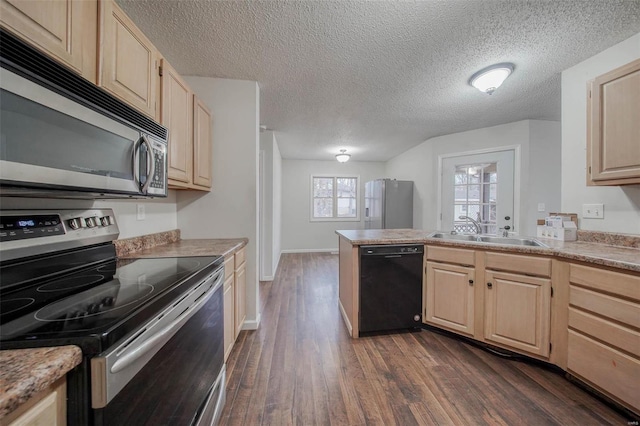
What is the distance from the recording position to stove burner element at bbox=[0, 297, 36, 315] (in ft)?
2.25

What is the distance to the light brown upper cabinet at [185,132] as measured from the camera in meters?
1.58

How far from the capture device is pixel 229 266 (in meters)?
1.77

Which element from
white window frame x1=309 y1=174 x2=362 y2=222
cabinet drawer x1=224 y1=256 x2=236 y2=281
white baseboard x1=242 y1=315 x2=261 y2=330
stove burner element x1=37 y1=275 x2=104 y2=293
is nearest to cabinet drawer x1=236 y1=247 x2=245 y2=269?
cabinet drawer x1=224 y1=256 x2=236 y2=281

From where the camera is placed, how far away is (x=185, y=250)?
171cm

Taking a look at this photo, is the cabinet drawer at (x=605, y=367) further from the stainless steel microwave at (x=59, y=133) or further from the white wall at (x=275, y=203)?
the white wall at (x=275, y=203)

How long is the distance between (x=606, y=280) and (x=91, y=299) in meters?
2.51

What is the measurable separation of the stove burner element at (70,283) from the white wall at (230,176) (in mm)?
1269

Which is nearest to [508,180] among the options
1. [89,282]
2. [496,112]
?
[496,112]

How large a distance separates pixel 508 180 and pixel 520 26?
2.48 meters

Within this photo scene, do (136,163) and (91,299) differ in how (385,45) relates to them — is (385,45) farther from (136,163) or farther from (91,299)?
(91,299)

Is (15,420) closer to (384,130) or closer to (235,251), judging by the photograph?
(235,251)

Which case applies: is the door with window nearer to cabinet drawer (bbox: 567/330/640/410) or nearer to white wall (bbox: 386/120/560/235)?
white wall (bbox: 386/120/560/235)

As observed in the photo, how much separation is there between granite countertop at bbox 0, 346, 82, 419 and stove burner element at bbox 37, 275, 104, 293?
18.5 inches

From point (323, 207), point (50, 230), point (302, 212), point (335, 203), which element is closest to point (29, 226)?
point (50, 230)
